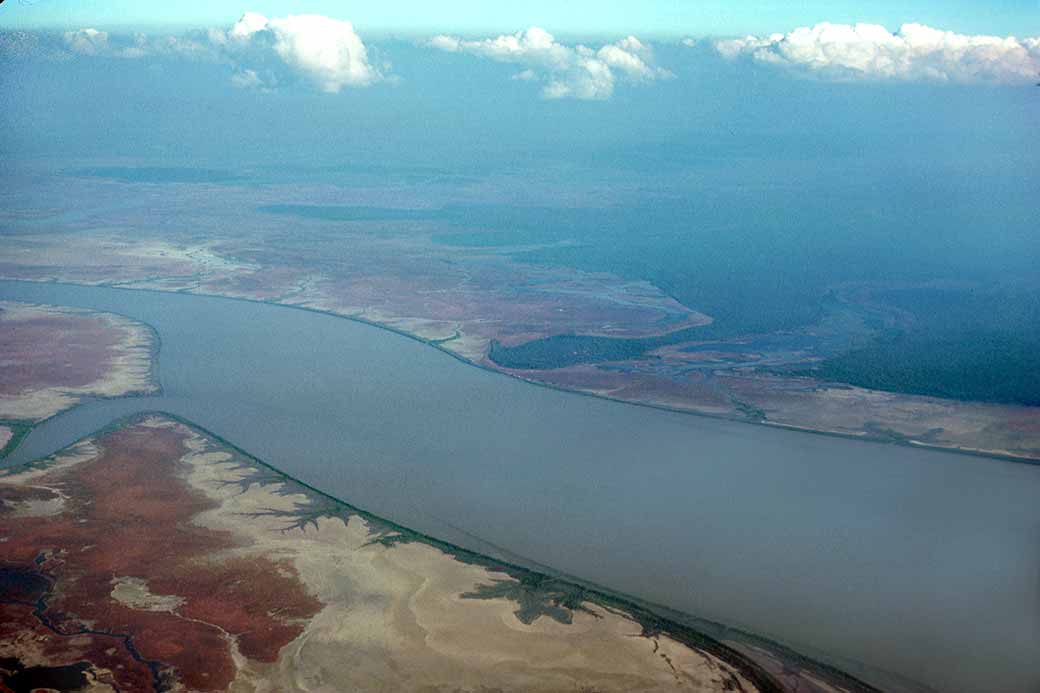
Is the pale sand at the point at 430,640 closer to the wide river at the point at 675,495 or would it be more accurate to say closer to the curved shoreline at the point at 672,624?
the curved shoreline at the point at 672,624

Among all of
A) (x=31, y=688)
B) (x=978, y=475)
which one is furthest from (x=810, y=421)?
(x=31, y=688)

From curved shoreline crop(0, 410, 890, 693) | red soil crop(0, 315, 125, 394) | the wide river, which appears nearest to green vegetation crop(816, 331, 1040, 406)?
the wide river

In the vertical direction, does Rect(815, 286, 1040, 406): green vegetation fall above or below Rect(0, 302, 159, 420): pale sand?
above

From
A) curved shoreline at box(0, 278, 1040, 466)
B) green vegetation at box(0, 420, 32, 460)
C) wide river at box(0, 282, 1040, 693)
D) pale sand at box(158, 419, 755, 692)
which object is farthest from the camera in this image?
curved shoreline at box(0, 278, 1040, 466)

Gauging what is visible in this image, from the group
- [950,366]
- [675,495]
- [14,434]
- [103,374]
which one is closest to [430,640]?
[675,495]

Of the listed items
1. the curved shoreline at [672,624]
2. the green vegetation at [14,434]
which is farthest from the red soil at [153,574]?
the curved shoreline at [672,624]

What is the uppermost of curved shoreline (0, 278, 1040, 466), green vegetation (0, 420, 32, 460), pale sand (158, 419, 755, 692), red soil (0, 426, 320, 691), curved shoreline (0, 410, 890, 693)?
curved shoreline (0, 278, 1040, 466)

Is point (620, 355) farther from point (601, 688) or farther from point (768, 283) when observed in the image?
point (601, 688)

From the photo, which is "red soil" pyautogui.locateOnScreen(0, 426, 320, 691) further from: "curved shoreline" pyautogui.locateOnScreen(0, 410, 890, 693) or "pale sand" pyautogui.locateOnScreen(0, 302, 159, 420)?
"pale sand" pyautogui.locateOnScreen(0, 302, 159, 420)

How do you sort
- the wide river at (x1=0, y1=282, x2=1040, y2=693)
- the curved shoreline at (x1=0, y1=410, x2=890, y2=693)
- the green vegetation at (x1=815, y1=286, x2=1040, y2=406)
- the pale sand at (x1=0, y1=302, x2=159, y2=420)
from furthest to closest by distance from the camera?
the green vegetation at (x1=815, y1=286, x2=1040, y2=406), the pale sand at (x1=0, y1=302, x2=159, y2=420), the wide river at (x1=0, y1=282, x2=1040, y2=693), the curved shoreline at (x1=0, y1=410, x2=890, y2=693)
